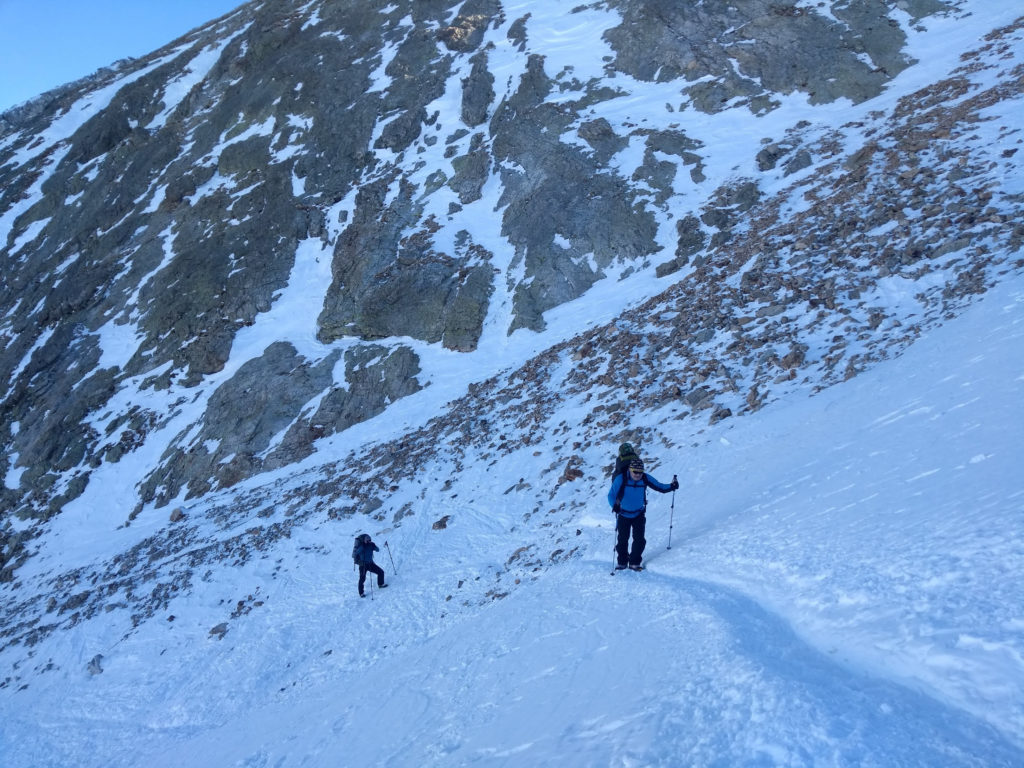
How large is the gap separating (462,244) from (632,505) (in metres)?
21.6

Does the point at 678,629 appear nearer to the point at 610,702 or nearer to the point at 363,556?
the point at 610,702

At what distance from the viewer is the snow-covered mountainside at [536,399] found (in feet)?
18.4

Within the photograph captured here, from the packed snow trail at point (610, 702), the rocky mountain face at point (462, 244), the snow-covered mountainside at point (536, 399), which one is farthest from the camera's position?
the rocky mountain face at point (462, 244)

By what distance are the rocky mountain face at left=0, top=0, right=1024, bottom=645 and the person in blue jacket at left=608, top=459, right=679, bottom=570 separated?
4056 mm

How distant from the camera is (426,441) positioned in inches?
714

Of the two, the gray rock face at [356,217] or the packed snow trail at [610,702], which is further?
the gray rock face at [356,217]

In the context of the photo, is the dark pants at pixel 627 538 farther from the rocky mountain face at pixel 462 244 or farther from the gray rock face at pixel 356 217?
the gray rock face at pixel 356 217

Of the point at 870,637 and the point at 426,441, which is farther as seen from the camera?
the point at 426,441

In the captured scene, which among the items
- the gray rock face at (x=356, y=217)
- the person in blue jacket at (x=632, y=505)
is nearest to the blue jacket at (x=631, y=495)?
the person in blue jacket at (x=632, y=505)

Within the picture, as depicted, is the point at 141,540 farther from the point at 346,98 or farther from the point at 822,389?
the point at 346,98

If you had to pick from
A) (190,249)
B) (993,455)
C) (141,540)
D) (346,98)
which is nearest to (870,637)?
(993,455)

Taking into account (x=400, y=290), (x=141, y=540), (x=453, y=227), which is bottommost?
(x=141, y=540)

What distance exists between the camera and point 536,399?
1714 centimetres

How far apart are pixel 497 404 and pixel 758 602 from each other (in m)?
12.5
